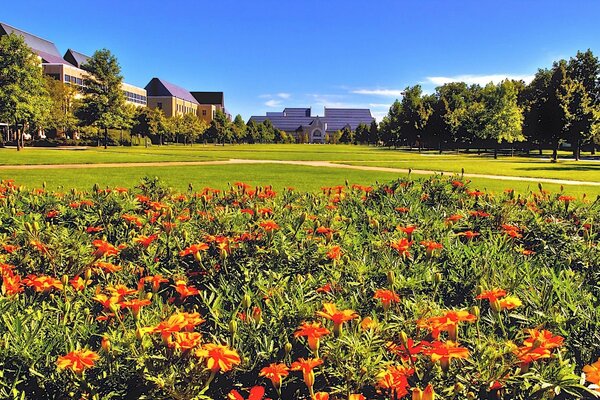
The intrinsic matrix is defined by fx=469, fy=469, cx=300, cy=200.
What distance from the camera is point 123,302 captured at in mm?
1896

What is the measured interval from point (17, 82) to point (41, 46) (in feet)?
224

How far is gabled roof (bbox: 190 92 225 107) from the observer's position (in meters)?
166

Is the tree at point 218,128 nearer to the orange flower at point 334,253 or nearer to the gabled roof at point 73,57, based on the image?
the gabled roof at point 73,57

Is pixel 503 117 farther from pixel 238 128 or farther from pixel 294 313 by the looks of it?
pixel 238 128

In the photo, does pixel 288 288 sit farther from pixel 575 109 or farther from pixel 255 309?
pixel 575 109

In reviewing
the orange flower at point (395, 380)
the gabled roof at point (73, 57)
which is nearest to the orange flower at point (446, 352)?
the orange flower at point (395, 380)

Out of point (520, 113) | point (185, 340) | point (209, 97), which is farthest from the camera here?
point (209, 97)

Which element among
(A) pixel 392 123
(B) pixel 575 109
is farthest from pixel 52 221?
(A) pixel 392 123

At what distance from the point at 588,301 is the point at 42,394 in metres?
2.28

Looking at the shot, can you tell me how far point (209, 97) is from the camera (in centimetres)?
16650

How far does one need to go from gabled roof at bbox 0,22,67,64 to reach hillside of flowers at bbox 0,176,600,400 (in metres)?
98.9

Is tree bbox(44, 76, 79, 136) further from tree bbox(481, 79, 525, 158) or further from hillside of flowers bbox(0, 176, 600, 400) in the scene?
hillside of flowers bbox(0, 176, 600, 400)

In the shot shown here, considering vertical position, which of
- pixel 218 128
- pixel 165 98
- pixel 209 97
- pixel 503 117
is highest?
pixel 209 97

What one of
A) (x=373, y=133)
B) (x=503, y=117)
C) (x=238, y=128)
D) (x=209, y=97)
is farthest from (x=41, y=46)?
(x=503, y=117)
